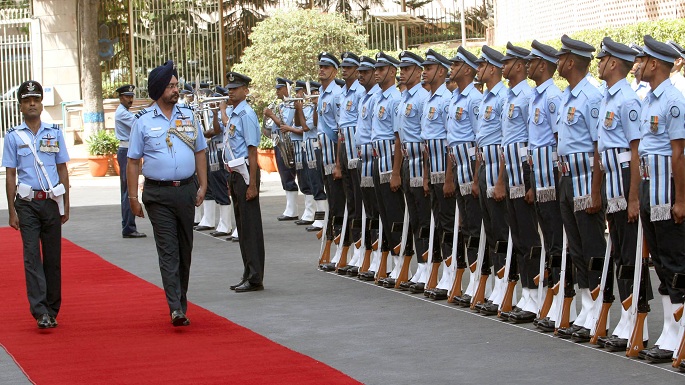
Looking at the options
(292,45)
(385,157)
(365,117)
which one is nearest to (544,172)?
(385,157)

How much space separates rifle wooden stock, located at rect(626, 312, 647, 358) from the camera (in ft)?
29.1

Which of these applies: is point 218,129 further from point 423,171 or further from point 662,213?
point 662,213

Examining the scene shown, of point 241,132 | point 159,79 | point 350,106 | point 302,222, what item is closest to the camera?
point 159,79

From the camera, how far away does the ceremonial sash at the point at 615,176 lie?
357 inches

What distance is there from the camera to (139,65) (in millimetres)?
35781

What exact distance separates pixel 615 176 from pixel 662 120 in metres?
0.69

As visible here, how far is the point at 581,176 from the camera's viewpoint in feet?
31.3

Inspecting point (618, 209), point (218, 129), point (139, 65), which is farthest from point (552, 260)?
point (139, 65)

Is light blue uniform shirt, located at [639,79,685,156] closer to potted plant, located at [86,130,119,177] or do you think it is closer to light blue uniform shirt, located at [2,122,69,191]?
light blue uniform shirt, located at [2,122,69,191]

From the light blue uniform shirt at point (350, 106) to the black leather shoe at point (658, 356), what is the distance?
5799 mm

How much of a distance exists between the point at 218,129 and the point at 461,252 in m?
6.94

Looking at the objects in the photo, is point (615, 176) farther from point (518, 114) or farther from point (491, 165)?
point (491, 165)

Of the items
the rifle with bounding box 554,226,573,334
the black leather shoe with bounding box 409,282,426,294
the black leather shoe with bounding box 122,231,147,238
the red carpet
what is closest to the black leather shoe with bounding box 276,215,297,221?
the black leather shoe with bounding box 122,231,147,238

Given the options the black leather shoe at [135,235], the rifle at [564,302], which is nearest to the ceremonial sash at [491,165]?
the rifle at [564,302]
